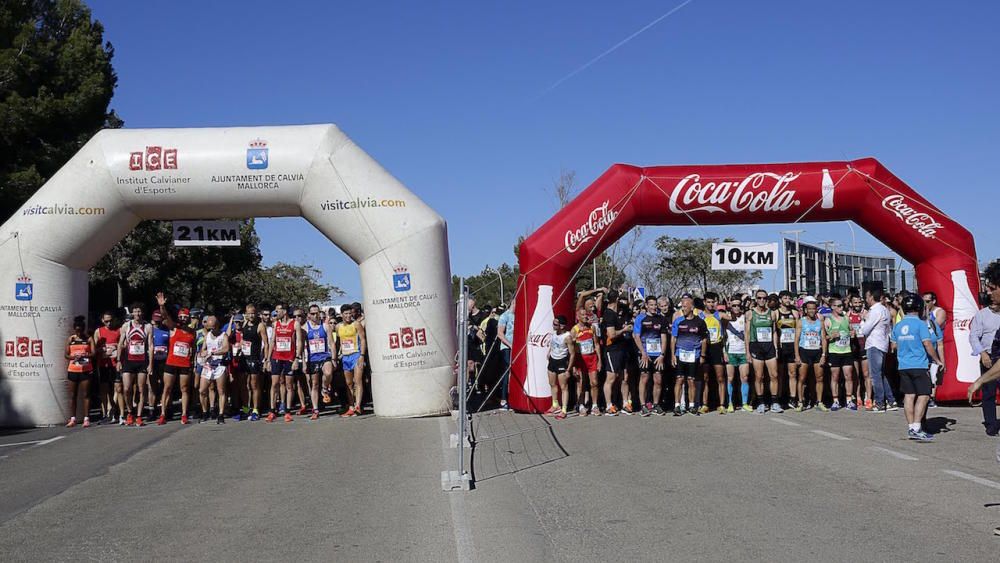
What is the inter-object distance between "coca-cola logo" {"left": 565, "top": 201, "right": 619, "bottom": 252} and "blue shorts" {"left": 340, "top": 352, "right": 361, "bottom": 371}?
3.93 metres

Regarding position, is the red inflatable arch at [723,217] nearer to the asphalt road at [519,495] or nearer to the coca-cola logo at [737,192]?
the coca-cola logo at [737,192]

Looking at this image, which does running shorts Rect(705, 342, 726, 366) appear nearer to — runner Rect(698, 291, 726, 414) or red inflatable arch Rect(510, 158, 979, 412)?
runner Rect(698, 291, 726, 414)

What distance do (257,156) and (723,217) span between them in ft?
24.7

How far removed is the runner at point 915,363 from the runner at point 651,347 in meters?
3.85

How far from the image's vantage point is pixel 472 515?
7121 millimetres

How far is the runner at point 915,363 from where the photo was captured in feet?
35.5

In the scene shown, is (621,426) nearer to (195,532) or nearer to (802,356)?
(802,356)

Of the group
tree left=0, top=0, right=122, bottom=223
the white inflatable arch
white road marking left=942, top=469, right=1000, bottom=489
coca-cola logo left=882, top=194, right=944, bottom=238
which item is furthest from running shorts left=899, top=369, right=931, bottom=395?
tree left=0, top=0, right=122, bottom=223

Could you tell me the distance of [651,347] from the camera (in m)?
14.1

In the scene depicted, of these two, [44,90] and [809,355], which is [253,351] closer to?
[809,355]

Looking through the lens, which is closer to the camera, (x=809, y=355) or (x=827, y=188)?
(x=827, y=188)

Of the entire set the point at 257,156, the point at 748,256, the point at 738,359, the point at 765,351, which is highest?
the point at 257,156

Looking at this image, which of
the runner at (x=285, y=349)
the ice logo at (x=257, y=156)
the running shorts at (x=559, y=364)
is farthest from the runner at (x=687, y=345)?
the ice logo at (x=257, y=156)

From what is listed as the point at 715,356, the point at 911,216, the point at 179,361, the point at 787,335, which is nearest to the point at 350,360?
the point at 179,361
